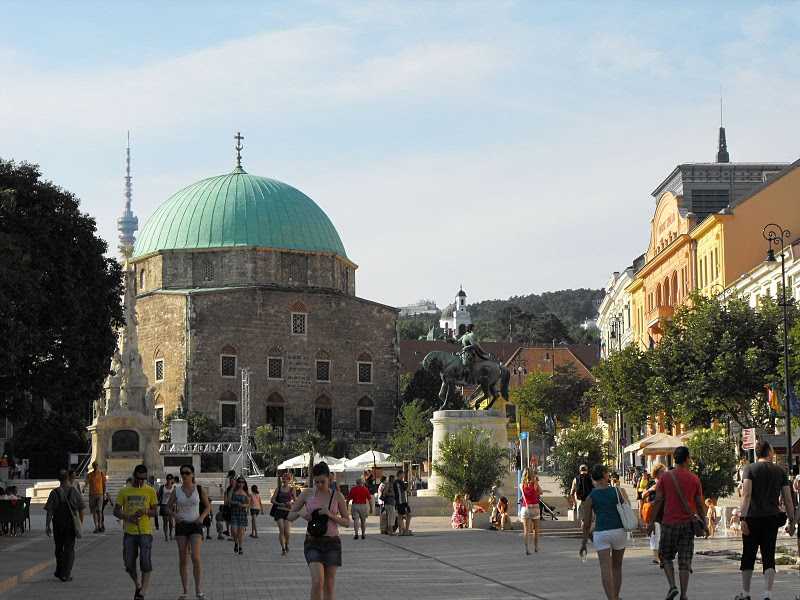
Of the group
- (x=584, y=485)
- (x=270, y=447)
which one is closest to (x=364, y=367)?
(x=270, y=447)

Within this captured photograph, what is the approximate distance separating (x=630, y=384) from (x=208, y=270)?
160ft

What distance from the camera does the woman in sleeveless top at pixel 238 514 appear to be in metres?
26.8

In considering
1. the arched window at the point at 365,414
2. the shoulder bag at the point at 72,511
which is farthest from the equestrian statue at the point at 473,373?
the arched window at the point at 365,414

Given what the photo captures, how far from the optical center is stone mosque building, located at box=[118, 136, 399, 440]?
93.9 meters

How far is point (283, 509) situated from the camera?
1053 inches

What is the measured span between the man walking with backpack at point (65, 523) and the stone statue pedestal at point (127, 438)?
115ft

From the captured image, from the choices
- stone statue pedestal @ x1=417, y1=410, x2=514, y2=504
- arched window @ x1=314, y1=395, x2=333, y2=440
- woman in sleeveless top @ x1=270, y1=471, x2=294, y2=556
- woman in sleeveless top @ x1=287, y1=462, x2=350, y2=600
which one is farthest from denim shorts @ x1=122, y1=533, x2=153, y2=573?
arched window @ x1=314, y1=395, x2=333, y2=440

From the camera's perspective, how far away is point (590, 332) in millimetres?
194750

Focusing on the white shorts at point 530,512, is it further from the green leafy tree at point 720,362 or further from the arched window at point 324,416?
the arched window at point 324,416

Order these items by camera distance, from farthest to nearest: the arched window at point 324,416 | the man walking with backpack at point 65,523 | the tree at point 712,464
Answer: the arched window at point 324,416 → the tree at point 712,464 → the man walking with backpack at point 65,523

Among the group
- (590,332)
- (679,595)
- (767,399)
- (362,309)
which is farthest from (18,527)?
(590,332)

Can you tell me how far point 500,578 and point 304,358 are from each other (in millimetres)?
77628

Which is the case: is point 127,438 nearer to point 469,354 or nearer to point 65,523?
point 469,354

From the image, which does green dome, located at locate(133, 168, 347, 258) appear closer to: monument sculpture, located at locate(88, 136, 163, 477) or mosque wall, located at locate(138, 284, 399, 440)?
mosque wall, located at locate(138, 284, 399, 440)
